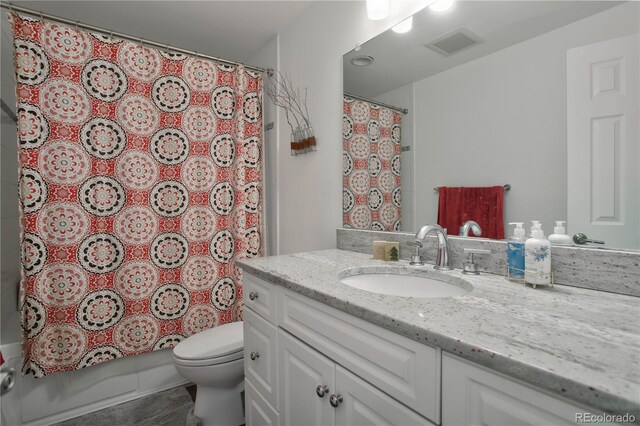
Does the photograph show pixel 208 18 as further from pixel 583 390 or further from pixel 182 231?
pixel 583 390

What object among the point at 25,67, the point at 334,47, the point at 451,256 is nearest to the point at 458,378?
the point at 451,256

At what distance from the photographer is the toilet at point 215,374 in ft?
4.68

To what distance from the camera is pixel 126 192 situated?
1.69 metres

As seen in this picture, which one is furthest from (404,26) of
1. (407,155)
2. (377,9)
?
(407,155)

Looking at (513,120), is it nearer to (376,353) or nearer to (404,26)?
(404,26)

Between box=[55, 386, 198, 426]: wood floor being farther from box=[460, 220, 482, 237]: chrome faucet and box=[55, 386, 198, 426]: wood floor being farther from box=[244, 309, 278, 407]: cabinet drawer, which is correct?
box=[460, 220, 482, 237]: chrome faucet

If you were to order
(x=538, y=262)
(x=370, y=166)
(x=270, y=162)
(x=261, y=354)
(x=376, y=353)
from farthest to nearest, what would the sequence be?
1. (x=270, y=162)
2. (x=370, y=166)
3. (x=261, y=354)
4. (x=538, y=262)
5. (x=376, y=353)

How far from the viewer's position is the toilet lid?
57.4 inches

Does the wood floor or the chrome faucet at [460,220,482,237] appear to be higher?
the chrome faucet at [460,220,482,237]

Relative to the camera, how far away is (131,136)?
67.0 inches

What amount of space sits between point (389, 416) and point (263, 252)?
64.0 inches

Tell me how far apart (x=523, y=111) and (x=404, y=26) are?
646 millimetres

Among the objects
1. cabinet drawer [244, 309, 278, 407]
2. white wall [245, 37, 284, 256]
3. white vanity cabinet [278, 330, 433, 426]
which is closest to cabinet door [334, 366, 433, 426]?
white vanity cabinet [278, 330, 433, 426]

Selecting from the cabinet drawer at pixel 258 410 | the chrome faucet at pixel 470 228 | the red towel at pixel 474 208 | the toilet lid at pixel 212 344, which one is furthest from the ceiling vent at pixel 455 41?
the toilet lid at pixel 212 344
